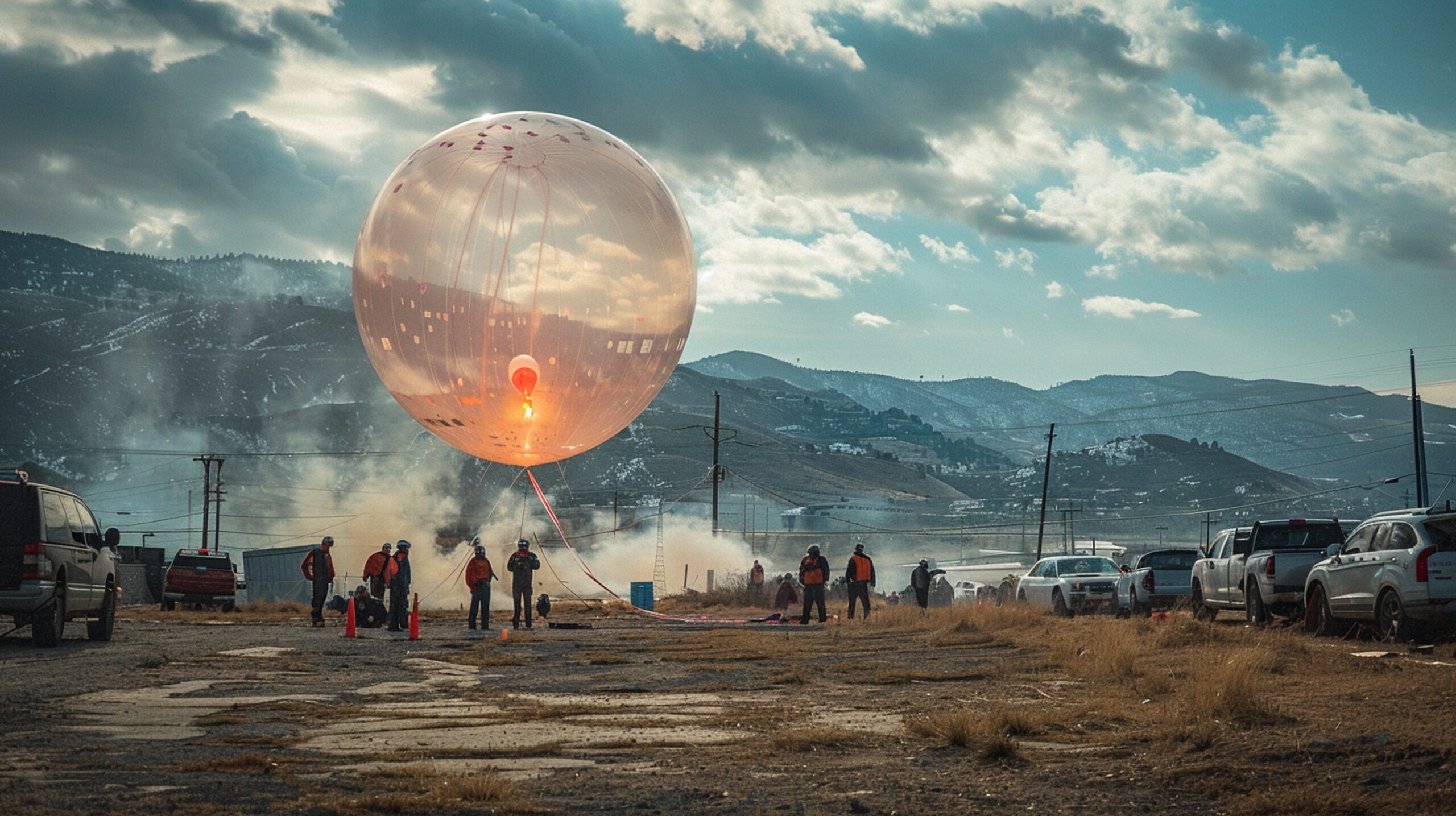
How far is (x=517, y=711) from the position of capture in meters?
10.5

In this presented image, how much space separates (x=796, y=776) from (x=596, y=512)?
18248 centimetres

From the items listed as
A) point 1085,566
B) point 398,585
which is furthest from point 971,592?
point 398,585

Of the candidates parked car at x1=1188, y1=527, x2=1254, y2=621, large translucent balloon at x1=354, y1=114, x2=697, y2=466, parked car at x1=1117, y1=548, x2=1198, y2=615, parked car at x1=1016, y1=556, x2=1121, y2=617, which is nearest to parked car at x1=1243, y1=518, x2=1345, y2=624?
parked car at x1=1188, y1=527, x2=1254, y2=621

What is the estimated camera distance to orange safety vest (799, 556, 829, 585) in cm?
2925

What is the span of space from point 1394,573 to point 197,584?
33.6 meters

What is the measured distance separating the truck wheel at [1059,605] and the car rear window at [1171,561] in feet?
8.93

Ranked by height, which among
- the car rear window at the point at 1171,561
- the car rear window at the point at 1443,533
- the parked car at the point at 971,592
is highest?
the car rear window at the point at 1443,533

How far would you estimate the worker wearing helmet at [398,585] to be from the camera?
2475cm

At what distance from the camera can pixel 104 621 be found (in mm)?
19281

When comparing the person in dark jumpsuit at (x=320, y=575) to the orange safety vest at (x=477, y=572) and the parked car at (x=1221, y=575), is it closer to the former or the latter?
the orange safety vest at (x=477, y=572)

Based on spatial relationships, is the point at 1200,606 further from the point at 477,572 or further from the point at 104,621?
the point at 104,621

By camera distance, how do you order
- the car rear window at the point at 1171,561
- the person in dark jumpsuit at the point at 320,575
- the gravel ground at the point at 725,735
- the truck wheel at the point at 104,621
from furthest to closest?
the person in dark jumpsuit at the point at 320,575 < the car rear window at the point at 1171,561 < the truck wheel at the point at 104,621 < the gravel ground at the point at 725,735

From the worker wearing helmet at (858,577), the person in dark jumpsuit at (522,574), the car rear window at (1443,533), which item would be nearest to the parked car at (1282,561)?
the car rear window at (1443,533)

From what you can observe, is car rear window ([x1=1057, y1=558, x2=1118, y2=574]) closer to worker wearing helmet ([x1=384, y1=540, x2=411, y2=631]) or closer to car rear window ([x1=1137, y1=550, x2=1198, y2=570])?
car rear window ([x1=1137, y1=550, x2=1198, y2=570])
